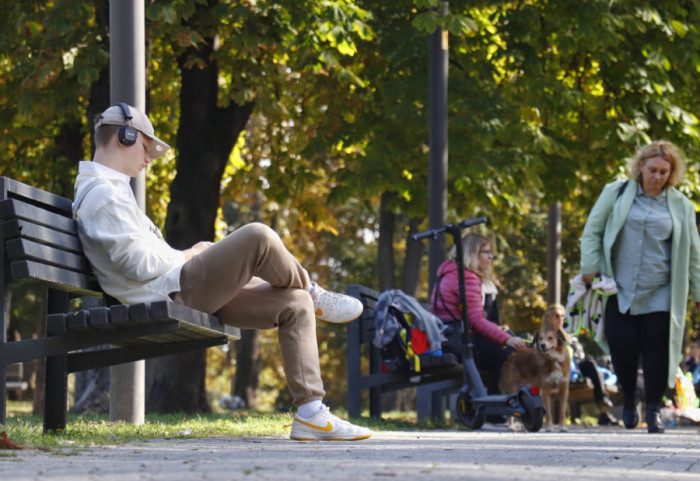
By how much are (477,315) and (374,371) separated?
1179 mm

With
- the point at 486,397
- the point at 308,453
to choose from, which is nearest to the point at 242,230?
the point at 308,453

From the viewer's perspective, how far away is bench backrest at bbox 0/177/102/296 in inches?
225

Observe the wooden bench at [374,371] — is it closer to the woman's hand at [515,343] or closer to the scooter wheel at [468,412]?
the scooter wheel at [468,412]

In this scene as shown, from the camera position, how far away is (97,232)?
593 centimetres

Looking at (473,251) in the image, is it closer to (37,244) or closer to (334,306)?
Result: (334,306)

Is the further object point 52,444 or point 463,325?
point 463,325

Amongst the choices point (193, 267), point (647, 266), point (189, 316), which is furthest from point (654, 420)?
point (189, 316)

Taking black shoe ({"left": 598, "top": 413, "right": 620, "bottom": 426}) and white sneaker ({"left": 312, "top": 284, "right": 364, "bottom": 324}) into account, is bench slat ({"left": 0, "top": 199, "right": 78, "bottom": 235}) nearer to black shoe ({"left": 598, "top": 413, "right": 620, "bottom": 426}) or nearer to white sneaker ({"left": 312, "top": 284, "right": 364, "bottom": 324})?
white sneaker ({"left": 312, "top": 284, "right": 364, "bottom": 324})

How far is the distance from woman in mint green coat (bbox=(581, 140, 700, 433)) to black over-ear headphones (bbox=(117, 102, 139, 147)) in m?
4.50

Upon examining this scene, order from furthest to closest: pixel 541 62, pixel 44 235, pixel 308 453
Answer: pixel 541 62 → pixel 44 235 → pixel 308 453

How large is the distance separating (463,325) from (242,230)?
4481 mm

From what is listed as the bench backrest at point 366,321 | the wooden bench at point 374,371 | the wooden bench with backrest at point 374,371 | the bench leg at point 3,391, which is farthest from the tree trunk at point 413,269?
the bench leg at point 3,391

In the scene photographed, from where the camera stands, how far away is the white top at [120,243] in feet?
19.3

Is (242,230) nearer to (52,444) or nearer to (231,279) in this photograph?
(231,279)
